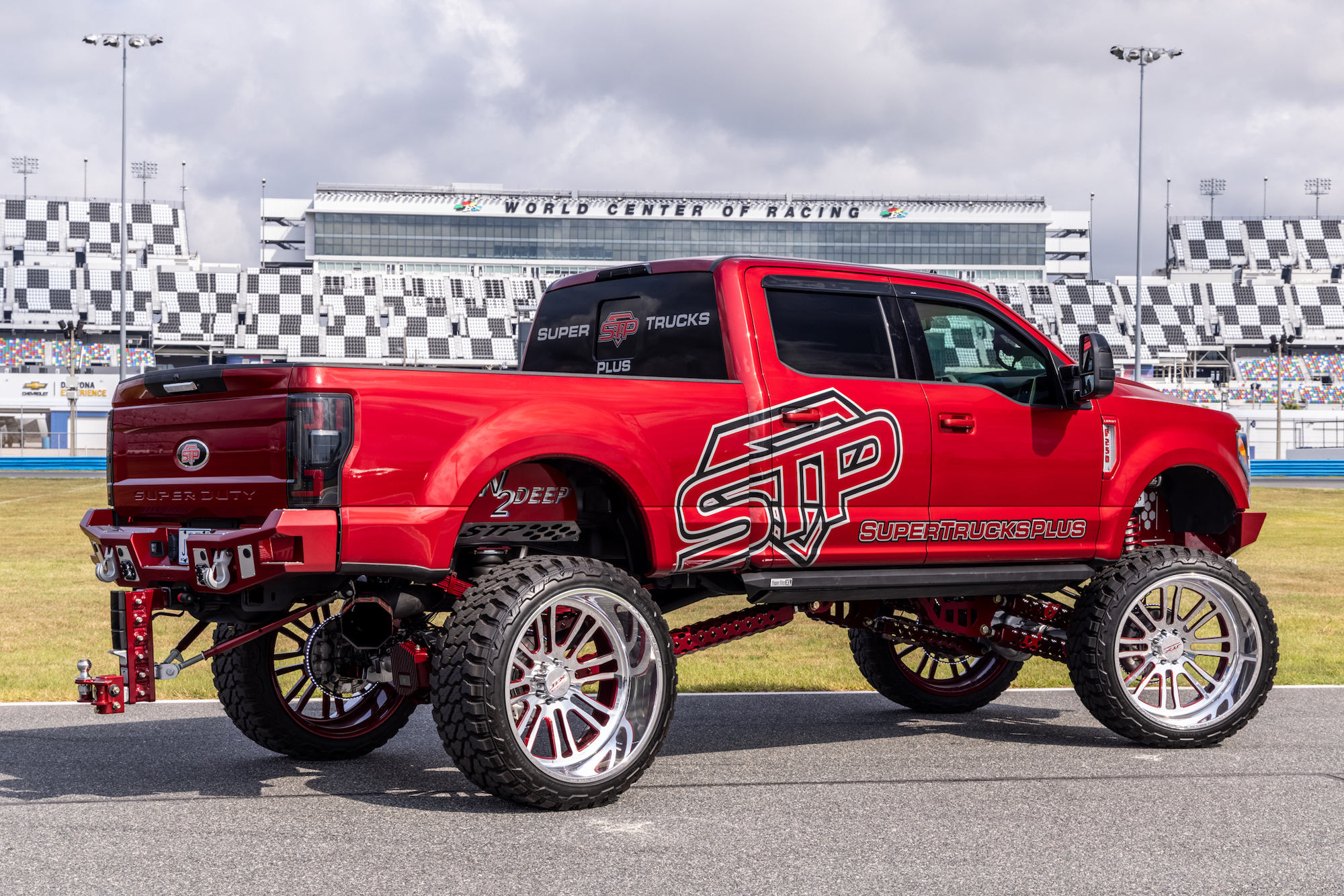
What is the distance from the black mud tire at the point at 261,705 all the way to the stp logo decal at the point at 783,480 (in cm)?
150

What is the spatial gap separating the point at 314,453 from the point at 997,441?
3.04 meters

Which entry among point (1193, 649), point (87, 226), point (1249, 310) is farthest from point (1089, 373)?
point (87, 226)

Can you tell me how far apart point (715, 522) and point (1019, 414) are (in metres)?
1.68

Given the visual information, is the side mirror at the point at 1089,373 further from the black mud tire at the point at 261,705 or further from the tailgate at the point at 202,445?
the tailgate at the point at 202,445

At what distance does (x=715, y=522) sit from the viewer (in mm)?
5457

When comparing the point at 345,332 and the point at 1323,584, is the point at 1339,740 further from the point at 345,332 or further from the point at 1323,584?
the point at 345,332

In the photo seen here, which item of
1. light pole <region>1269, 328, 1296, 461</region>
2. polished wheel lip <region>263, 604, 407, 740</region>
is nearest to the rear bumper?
polished wheel lip <region>263, 604, 407, 740</region>

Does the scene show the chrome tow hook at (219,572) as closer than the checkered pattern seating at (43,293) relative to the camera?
Yes

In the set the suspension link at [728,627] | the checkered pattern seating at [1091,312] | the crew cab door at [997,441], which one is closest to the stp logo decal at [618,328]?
the crew cab door at [997,441]

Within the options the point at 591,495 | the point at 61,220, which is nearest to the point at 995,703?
the point at 591,495

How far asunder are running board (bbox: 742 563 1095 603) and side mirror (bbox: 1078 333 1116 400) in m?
0.83

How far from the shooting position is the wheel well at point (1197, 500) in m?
6.98

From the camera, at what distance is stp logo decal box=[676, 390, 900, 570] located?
5.43 meters

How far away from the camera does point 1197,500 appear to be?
7.15m
